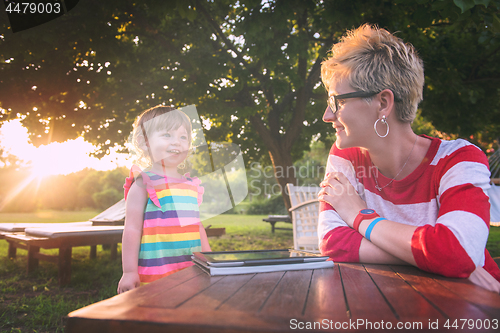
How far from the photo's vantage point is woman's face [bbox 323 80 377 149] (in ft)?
5.43

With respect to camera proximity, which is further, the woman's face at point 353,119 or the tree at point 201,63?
the tree at point 201,63

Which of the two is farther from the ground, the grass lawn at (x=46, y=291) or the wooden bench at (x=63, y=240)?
the wooden bench at (x=63, y=240)

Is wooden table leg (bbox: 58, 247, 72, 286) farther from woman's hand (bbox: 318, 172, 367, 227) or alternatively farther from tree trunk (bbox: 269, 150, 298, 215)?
tree trunk (bbox: 269, 150, 298, 215)

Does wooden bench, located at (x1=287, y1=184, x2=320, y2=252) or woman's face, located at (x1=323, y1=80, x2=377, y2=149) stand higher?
woman's face, located at (x1=323, y1=80, x2=377, y2=149)

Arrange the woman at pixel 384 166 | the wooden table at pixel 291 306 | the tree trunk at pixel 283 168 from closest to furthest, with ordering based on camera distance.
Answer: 1. the wooden table at pixel 291 306
2. the woman at pixel 384 166
3. the tree trunk at pixel 283 168

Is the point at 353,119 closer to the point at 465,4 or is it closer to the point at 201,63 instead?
the point at 465,4

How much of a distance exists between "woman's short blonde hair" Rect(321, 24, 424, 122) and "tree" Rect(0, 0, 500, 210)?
11.1 feet

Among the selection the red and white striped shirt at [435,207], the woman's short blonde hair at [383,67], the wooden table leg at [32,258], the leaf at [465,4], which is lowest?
the wooden table leg at [32,258]

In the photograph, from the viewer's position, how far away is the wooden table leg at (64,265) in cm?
425

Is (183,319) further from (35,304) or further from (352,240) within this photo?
(35,304)

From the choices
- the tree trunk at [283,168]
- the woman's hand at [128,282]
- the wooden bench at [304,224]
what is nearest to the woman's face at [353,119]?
the woman's hand at [128,282]

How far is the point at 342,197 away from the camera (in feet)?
5.04

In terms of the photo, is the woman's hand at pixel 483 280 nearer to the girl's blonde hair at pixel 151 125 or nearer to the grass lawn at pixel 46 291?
the girl's blonde hair at pixel 151 125

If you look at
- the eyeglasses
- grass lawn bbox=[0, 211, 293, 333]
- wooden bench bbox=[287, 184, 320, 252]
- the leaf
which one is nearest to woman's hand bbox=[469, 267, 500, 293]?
the eyeglasses
